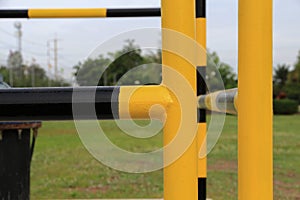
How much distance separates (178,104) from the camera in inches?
18.0

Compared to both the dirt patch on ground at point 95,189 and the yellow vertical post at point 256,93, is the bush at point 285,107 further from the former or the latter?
the yellow vertical post at point 256,93

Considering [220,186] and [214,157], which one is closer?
[220,186]

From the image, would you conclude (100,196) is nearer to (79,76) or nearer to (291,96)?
(79,76)

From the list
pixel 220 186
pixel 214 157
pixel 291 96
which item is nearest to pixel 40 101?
pixel 220 186

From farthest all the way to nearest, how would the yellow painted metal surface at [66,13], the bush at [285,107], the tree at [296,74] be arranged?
1. the tree at [296,74]
2. the bush at [285,107]
3. the yellow painted metal surface at [66,13]

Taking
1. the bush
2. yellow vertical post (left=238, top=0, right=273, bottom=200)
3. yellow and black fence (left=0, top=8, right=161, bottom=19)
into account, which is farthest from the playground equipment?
the bush

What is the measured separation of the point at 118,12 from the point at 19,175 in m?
0.69

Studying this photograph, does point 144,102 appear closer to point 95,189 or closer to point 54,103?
point 54,103

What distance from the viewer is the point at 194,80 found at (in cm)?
47

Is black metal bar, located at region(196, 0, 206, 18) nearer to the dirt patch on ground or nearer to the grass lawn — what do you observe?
the grass lawn

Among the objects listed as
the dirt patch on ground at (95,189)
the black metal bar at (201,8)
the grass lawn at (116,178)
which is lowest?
the dirt patch on ground at (95,189)

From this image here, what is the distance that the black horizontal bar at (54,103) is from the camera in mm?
445

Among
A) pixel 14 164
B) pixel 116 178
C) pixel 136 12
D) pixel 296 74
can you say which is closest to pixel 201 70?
pixel 136 12

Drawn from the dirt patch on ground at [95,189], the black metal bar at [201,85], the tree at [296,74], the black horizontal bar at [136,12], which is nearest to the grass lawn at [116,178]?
the dirt patch on ground at [95,189]
